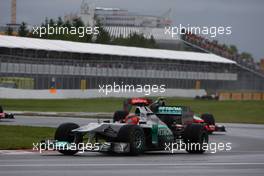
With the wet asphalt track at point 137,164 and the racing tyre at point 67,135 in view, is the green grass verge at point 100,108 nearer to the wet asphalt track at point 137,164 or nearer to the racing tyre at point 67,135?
the wet asphalt track at point 137,164

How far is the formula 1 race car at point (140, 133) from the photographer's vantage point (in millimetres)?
23781

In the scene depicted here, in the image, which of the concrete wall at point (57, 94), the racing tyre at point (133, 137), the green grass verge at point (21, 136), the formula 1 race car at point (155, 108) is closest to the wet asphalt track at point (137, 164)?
the racing tyre at point (133, 137)

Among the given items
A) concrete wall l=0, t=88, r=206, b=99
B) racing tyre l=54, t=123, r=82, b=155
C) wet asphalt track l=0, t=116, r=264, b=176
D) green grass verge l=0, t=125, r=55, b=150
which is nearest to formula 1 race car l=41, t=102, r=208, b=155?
racing tyre l=54, t=123, r=82, b=155

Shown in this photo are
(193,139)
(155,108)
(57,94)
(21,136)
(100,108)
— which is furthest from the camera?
(57,94)

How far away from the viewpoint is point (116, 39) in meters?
101

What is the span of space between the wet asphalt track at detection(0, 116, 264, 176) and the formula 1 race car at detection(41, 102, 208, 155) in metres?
0.31

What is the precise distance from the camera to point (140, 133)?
24.2 meters

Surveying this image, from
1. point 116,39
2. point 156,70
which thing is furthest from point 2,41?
point 116,39

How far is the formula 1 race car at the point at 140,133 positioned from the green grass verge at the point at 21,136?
2700 millimetres

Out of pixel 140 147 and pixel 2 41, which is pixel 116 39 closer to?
pixel 2 41

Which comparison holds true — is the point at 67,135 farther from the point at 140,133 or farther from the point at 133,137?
the point at 140,133

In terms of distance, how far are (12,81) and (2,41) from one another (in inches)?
141

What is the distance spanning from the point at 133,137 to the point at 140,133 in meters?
0.38

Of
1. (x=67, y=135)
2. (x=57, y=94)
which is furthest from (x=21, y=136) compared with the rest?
(x=57, y=94)
